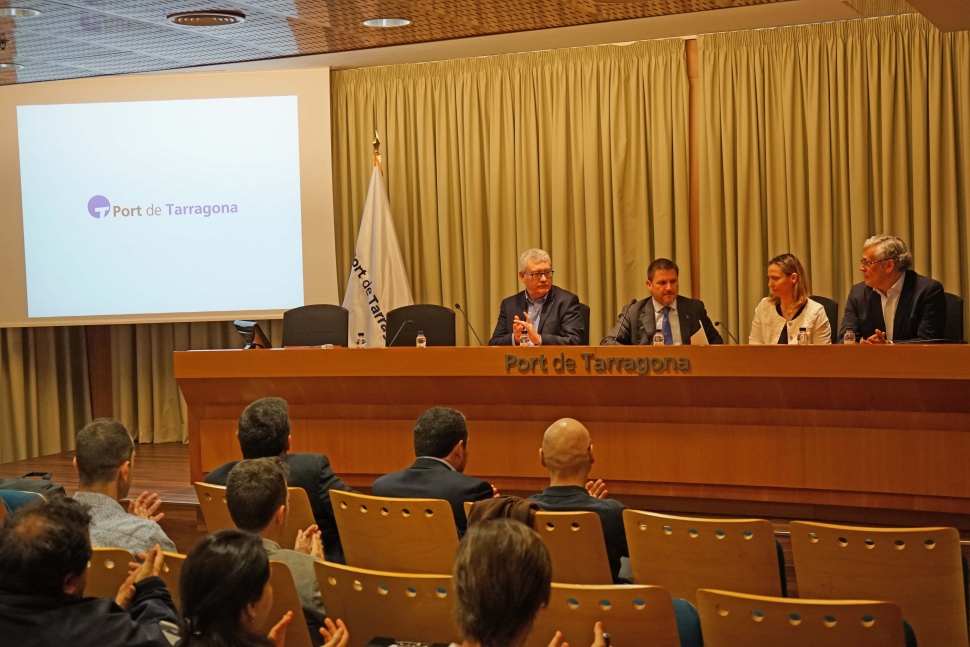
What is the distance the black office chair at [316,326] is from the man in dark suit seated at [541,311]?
1162mm

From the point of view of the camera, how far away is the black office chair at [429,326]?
6508 millimetres

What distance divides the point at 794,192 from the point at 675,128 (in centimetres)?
99

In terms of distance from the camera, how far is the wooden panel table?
4730mm

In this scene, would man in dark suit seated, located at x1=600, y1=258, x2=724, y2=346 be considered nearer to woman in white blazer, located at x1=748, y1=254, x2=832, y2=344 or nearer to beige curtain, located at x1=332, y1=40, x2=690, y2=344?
woman in white blazer, located at x1=748, y1=254, x2=832, y2=344

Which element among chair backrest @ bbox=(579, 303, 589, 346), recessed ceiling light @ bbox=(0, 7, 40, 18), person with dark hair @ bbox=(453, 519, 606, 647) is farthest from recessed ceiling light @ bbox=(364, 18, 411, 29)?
person with dark hair @ bbox=(453, 519, 606, 647)

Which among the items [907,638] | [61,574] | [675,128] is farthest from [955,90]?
[61,574]

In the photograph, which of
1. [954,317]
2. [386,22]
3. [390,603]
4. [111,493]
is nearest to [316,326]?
[386,22]

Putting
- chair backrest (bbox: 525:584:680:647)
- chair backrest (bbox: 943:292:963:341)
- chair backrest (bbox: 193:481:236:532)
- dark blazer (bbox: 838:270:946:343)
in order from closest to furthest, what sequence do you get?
1. chair backrest (bbox: 525:584:680:647)
2. chair backrest (bbox: 193:481:236:532)
3. dark blazer (bbox: 838:270:946:343)
4. chair backrest (bbox: 943:292:963:341)

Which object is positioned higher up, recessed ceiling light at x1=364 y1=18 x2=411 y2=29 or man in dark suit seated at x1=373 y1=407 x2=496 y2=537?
recessed ceiling light at x1=364 y1=18 x2=411 y2=29

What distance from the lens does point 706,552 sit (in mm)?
2959

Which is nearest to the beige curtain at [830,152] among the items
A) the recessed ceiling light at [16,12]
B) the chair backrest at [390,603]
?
the recessed ceiling light at [16,12]

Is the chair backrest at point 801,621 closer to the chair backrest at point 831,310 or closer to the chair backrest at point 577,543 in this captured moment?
the chair backrest at point 577,543

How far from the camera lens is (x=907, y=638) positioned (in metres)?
2.56

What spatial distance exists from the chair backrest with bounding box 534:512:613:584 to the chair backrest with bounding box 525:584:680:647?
64cm
